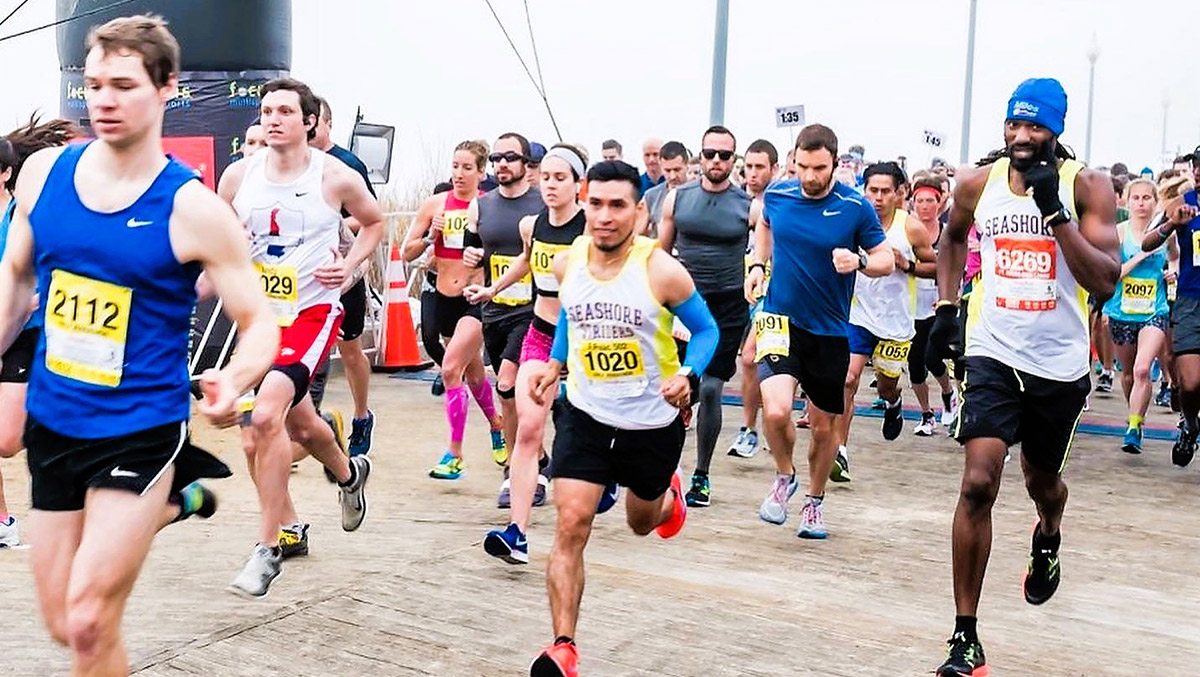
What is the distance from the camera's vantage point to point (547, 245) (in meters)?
7.81

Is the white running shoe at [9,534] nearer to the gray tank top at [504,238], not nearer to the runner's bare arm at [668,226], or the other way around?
the gray tank top at [504,238]

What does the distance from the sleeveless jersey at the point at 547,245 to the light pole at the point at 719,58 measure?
27.7 feet

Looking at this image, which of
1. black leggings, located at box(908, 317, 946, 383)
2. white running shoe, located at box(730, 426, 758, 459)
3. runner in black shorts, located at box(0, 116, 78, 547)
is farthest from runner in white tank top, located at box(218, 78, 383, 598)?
black leggings, located at box(908, 317, 946, 383)

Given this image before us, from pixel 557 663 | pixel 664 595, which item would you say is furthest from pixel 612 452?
pixel 664 595

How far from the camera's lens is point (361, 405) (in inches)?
363

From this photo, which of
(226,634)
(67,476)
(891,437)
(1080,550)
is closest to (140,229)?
(67,476)

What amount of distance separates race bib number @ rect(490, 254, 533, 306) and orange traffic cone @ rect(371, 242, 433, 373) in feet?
17.2

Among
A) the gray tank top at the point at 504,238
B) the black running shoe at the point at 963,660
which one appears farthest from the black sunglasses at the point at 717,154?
the black running shoe at the point at 963,660

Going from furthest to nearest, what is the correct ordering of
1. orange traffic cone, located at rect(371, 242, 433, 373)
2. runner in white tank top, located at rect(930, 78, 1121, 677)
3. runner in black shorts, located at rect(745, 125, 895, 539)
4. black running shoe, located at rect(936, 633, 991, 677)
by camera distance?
1. orange traffic cone, located at rect(371, 242, 433, 373)
2. runner in black shorts, located at rect(745, 125, 895, 539)
3. runner in white tank top, located at rect(930, 78, 1121, 677)
4. black running shoe, located at rect(936, 633, 991, 677)

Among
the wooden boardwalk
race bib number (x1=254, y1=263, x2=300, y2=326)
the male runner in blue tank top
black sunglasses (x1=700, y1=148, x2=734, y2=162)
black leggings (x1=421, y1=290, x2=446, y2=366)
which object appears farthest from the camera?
black leggings (x1=421, y1=290, x2=446, y2=366)

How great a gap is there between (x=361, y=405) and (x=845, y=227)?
3378 mm

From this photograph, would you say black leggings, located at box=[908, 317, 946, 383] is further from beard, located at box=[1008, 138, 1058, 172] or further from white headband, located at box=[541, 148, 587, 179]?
beard, located at box=[1008, 138, 1058, 172]

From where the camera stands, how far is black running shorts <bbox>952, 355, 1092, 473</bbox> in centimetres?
535

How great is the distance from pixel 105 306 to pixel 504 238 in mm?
4865
